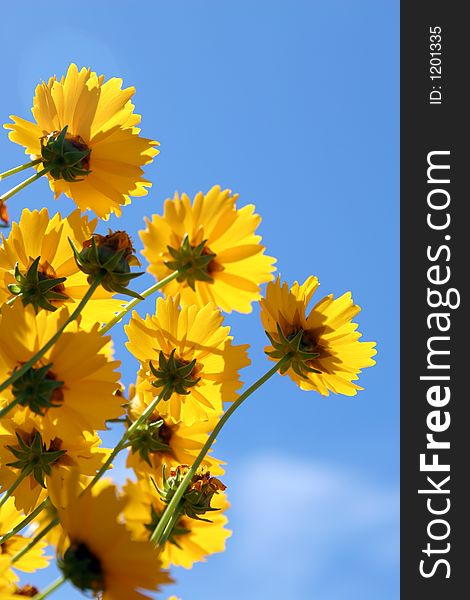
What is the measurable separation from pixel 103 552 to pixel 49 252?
20.0 inches

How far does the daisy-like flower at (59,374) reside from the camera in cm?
82

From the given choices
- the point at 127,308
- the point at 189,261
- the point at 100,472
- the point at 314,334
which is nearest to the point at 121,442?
the point at 100,472

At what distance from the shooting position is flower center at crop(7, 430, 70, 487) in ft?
2.92

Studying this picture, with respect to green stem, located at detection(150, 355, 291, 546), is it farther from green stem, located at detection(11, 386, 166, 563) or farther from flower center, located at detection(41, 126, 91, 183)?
flower center, located at detection(41, 126, 91, 183)

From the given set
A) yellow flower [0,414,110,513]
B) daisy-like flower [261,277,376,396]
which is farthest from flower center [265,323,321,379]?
yellow flower [0,414,110,513]

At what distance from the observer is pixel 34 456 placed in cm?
90

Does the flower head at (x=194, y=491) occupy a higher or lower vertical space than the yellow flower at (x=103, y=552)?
higher

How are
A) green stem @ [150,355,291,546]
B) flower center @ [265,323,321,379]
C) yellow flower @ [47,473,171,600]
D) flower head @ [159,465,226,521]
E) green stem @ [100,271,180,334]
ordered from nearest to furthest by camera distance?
yellow flower @ [47,473,171,600]
green stem @ [150,355,291,546]
green stem @ [100,271,180,334]
flower head @ [159,465,226,521]
flower center @ [265,323,321,379]

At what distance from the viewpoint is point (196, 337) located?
105 cm

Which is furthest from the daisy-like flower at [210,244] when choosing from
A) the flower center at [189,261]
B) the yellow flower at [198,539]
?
the yellow flower at [198,539]

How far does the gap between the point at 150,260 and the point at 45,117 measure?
31 centimetres

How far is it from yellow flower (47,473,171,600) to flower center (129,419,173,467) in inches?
15.8

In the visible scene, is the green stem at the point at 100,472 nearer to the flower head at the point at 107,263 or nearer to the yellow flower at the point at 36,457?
the yellow flower at the point at 36,457

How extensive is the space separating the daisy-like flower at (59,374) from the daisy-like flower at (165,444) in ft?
0.89
